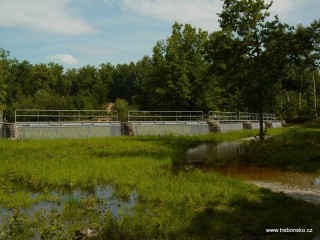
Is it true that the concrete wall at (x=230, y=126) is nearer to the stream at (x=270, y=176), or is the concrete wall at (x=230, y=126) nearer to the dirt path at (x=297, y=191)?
the stream at (x=270, y=176)

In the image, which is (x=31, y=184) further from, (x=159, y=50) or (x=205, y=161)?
(x=159, y=50)

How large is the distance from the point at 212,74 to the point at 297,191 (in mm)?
19332

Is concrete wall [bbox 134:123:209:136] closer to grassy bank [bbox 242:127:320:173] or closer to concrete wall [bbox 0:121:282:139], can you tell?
concrete wall [bbox 0:121:282:139]

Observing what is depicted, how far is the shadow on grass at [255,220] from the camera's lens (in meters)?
8.48

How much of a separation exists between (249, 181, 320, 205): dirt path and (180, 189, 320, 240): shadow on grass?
2.68 ft

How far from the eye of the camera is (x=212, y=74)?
103 ft

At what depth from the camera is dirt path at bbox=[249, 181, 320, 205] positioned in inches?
466

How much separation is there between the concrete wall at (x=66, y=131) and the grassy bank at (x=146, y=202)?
10884mm

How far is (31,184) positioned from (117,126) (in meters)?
22.8

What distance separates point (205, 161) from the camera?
21.3 metres

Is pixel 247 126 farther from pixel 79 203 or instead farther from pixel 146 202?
pixel 79 203

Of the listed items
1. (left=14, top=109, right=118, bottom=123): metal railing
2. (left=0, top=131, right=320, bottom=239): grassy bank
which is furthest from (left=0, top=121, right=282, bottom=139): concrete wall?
(left=0, top=131, right=320, bottom=239): grassy bank

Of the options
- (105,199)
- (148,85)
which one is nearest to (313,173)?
(105,199)

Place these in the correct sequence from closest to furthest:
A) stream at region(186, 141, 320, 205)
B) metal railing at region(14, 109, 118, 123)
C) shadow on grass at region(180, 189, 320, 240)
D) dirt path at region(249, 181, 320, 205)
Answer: shadow on grass at region(180, 189, 320, 240)
dirt path at region(249, 181, 320, 205)
stream at region(186, 141, 320, 205)
metal railing at region(14, 109, 118, 123)
